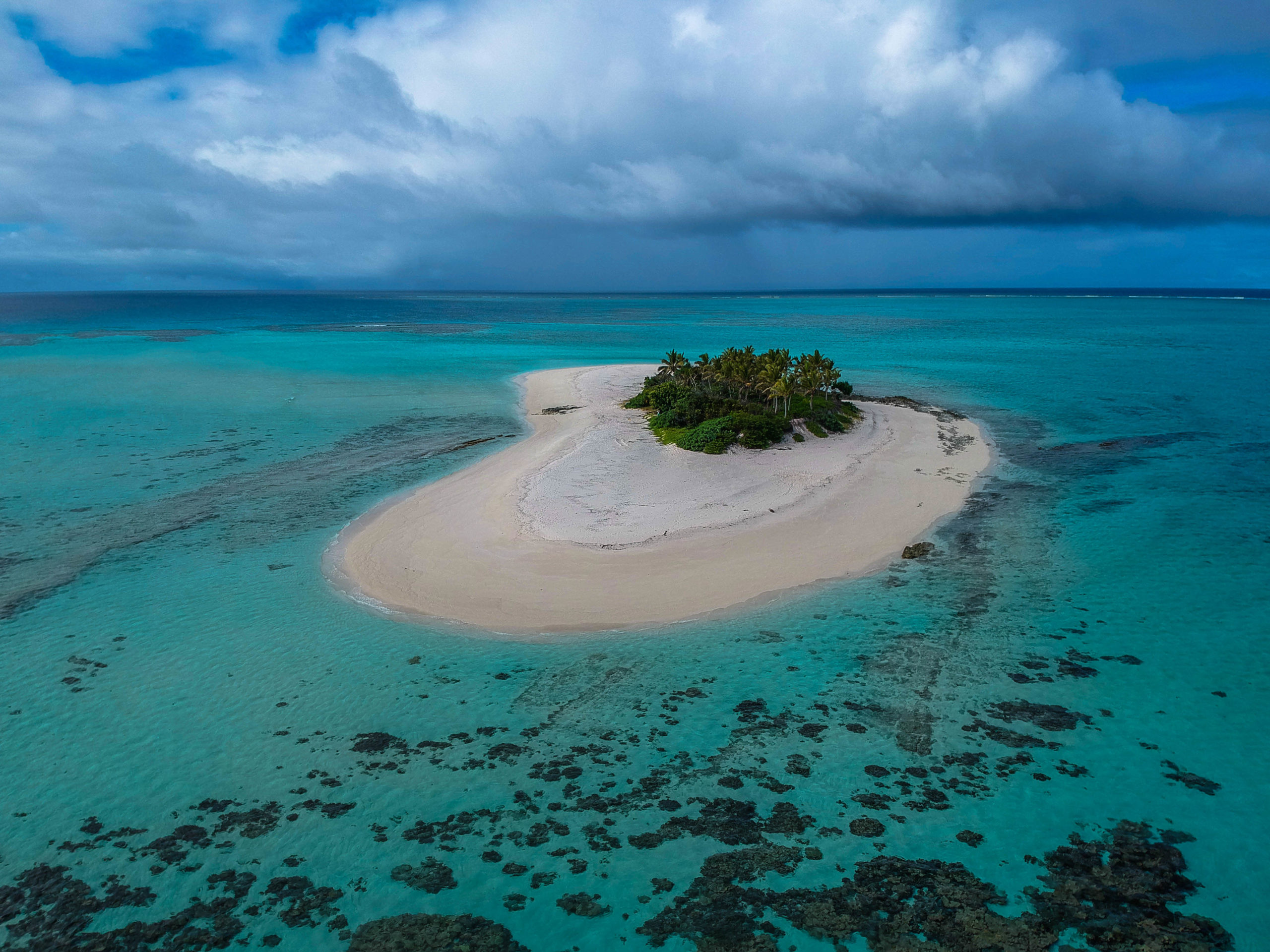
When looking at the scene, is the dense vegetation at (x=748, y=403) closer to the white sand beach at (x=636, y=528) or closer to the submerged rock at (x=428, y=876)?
the white sand beach at (x=636, y=528)

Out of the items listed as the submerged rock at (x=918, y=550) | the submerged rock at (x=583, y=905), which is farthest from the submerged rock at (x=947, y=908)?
the submerged rock at (x=918, y=550)

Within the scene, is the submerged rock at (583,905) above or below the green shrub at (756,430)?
below

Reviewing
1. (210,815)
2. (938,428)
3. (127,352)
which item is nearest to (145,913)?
(210,815)

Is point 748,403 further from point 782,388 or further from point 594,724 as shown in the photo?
point 594,724

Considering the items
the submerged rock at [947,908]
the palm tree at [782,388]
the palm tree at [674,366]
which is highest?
the palm tree at [674,366]

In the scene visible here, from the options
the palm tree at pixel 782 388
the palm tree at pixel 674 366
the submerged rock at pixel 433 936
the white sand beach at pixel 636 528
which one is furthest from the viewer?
the palm tree at pixel 674 366

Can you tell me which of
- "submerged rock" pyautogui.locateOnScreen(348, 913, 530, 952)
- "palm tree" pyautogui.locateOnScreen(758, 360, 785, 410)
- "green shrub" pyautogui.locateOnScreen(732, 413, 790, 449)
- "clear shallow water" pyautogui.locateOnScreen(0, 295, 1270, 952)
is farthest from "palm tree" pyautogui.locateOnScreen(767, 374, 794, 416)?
"submerged rock" pyautogui.locateOnScreen(348, 913, 530, 952)
